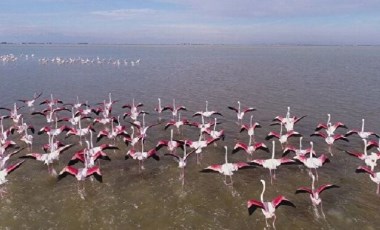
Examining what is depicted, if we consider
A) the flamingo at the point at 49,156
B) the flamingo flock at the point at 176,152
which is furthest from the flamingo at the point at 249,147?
the flamingo at the point at 49,156

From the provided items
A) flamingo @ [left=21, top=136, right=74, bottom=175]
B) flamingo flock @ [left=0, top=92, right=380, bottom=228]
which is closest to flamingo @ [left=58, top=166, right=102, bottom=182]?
flamingo flock @ [left=0, top=92, right=380, bottom=228]

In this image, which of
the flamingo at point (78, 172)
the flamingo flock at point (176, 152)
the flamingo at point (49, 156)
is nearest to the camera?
the flamingo at point (78, 172)

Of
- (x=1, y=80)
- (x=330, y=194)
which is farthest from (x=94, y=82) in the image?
(x=330, y=194)

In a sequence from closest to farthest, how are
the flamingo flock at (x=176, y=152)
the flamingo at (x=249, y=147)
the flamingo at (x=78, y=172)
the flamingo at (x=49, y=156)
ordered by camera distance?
the flamingo at (x=78, y=172)
the flamingo flock at (x=176, y=152)
the flamingo at (x=49, y=156)
the flamingo at (x=249, y=147)

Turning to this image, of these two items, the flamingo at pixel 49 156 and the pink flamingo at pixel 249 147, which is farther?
the pink flamingo at pixel 249 147

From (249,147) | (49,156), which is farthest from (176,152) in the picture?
(49,156)

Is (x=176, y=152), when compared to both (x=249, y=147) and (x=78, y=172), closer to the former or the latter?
(x=249, y=147)

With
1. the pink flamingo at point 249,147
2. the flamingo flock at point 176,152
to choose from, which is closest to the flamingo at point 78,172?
the flamingo flock at point 176,152

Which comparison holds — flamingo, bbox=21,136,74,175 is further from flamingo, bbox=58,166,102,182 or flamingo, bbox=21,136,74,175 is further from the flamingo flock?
flamingo, bbox=58,166,102,182

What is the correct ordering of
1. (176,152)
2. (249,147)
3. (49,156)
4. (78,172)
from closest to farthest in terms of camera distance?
(78,172) < (49,156) < (249,147) < (176,152)

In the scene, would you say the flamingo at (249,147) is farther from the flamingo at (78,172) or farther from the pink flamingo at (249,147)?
the flamingo at (78,172)

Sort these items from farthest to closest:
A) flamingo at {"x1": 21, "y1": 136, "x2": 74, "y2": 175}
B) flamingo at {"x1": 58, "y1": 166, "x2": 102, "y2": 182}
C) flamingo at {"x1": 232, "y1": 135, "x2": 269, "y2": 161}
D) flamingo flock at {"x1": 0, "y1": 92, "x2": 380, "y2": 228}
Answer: flamingo at {"x1": 232, "y1": 135, "x2": 269, "y2": 161}
flamingo at {"x1": 21, "y1": 136, "x2": 74, "y2": 175}
flamingo flock at {"x1": 0, "y1": 92, "x2": 380, "y2": 228}
flamingo at {"x1": 58, "y1": 166, "x2": 102, "y2": 182}

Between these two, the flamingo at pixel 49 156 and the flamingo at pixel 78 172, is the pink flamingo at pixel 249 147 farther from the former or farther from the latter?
the flamingo at pixel 49 156
